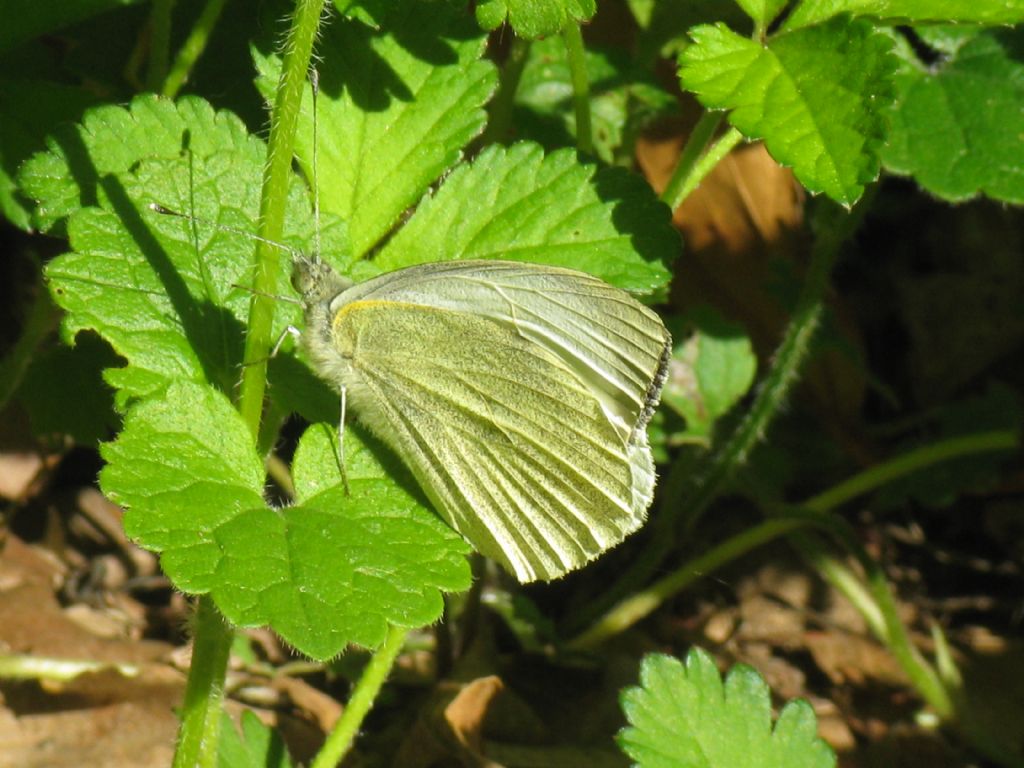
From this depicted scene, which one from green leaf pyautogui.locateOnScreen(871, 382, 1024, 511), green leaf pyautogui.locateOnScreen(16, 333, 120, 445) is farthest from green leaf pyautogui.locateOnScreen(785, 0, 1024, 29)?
green leaf pyautogui.locateOnScreen(871, 382, 1024, 511)

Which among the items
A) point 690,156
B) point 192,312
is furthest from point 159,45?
point 690,156

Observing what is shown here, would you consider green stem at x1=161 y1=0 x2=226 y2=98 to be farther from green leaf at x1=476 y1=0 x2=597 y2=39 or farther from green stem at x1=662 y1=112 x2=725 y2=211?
green stem at x1=662 y1=112 x2=725 y2=211

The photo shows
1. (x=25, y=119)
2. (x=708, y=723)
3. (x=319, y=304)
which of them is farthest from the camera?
(x=25, y=119)

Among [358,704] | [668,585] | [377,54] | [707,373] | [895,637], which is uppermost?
[377,54]

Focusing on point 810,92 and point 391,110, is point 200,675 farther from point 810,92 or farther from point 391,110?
point 810,92

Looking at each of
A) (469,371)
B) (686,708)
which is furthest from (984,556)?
A: (469,371)

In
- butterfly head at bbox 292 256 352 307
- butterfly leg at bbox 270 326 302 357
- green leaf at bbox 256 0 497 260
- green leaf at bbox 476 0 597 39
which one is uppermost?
green leaf at bbox 476 0 597 39

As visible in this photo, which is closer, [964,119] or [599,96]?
[964,119]
